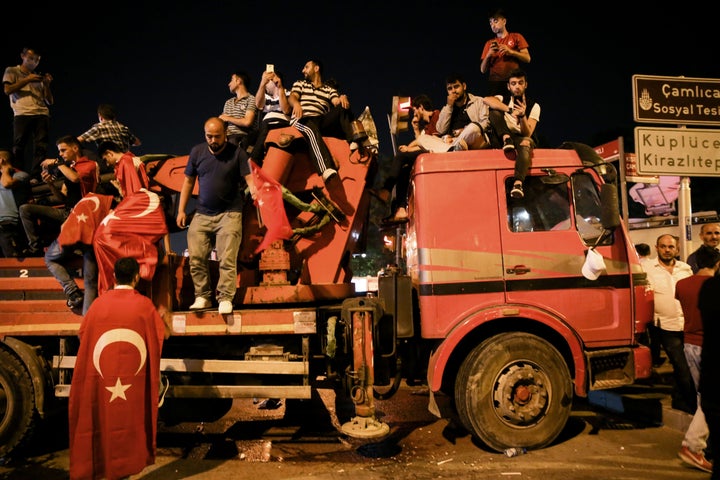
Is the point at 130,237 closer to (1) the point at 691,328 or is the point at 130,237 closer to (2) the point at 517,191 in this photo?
(2) the point at 517,191

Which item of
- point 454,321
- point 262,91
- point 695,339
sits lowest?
point 695,339

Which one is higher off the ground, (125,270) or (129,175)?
(129,175)

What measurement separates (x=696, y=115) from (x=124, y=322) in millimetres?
6797

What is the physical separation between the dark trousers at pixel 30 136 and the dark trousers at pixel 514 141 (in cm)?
647

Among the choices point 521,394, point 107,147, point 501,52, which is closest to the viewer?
point 521,394

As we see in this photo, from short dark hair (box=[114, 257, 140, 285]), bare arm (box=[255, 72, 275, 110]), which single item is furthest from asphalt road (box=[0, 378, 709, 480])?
bare arm (box=[255, 72, 275, 110])

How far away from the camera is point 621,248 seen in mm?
4453

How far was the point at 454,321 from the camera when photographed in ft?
14.2

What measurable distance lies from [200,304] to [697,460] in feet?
15.7

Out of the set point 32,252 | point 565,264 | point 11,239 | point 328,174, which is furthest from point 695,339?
point 11,239

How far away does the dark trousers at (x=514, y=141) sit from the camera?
4346 millimetres

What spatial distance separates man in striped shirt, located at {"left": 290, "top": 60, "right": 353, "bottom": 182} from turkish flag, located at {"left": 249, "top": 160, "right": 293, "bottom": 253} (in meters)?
0.62

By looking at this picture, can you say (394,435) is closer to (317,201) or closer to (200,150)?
(317,201)

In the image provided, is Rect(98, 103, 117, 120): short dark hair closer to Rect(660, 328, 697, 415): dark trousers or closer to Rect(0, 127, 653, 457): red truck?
Rect(0, 127, 653, 457): red truck
